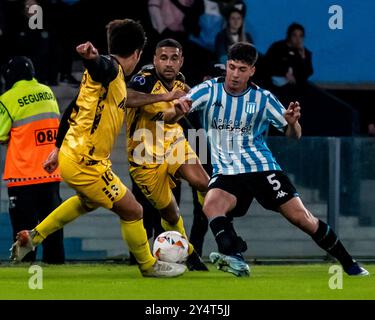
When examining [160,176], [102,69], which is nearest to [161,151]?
[160,176]

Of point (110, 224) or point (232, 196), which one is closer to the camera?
point (232, 196)

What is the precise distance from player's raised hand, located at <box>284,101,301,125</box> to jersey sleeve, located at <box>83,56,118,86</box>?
56.7 inches

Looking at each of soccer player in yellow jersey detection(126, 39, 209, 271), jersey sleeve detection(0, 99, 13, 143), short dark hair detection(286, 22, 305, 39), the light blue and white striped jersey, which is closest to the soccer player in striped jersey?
the light blue and white striped jersey

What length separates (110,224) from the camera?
14.8 metres

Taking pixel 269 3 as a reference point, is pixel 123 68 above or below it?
below

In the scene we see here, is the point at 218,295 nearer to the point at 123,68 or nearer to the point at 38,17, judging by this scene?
the point at 123,68

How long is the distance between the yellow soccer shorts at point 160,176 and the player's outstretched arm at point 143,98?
78 centimetres

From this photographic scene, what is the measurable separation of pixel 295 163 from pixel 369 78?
3.12m

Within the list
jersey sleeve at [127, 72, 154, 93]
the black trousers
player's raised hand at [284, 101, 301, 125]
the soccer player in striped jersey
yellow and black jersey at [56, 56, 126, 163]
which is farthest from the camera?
the black trousers

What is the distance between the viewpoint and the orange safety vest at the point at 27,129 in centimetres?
1345

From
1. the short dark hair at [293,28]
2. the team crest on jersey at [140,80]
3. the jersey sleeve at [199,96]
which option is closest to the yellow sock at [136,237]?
the jersey sleeve at [199,96]

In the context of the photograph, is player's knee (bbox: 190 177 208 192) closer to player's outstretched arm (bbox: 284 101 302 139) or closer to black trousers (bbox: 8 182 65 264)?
player's outstretched arm (bbox: 284 101 302 139)

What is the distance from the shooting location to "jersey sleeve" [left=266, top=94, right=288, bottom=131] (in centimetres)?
1138
